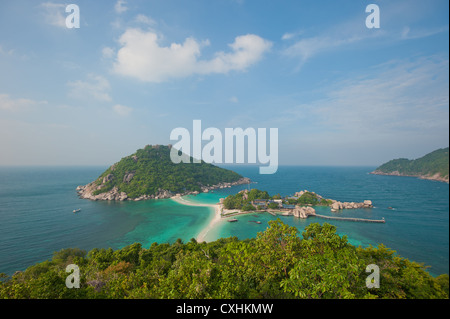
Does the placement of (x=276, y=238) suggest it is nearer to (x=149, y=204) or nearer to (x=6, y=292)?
(x=6, y=292)

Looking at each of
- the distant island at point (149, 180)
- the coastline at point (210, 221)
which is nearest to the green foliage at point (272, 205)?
the coastline at point (210, 221)

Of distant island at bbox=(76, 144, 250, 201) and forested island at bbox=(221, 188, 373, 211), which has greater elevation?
distant island at bbox=(76, 144, 250, 201)

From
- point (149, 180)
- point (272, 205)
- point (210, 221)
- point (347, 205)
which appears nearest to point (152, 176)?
point (149, 180)

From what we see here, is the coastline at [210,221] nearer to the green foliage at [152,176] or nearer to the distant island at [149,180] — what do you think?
the distant island at [149,180]

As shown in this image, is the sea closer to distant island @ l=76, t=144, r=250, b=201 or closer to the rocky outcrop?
the rocky outcrop

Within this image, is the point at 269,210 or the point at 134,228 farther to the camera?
the point at 269,210

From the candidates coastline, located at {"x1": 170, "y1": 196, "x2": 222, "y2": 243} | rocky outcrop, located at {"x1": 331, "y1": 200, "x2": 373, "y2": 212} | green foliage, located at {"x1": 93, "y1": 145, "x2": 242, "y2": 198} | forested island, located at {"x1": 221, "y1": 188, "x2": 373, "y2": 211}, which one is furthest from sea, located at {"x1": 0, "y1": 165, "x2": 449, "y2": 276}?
green foliage, located at {"x1": 93, "y1": 145, "x2": 242, "y2": 198}
